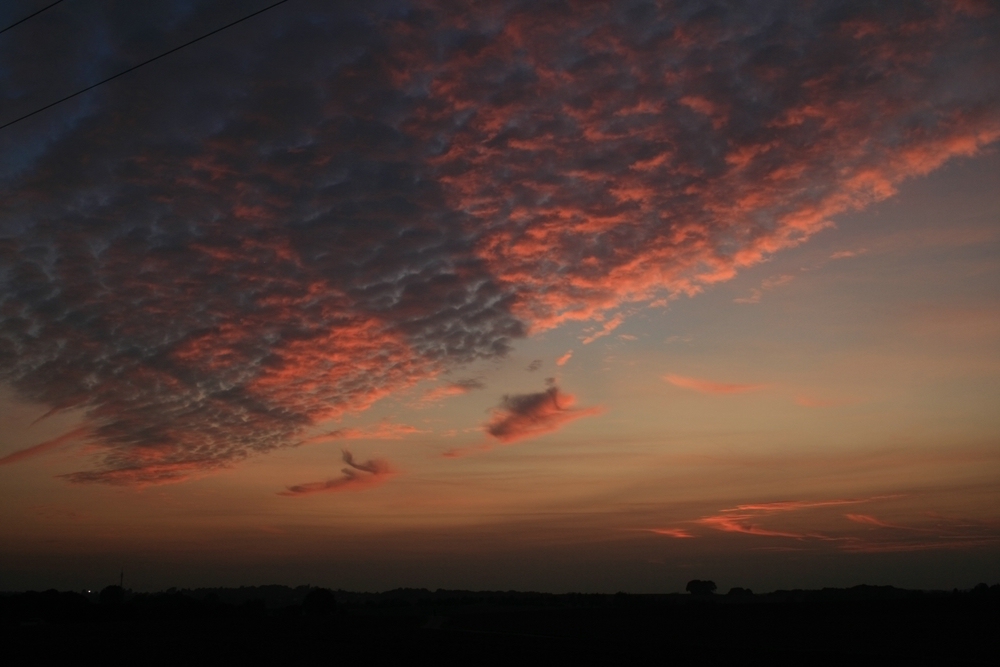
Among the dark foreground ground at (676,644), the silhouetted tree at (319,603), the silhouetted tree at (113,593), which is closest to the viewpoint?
the dark foreground ground at (676,644)

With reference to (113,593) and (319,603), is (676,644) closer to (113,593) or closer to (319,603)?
(319,603)

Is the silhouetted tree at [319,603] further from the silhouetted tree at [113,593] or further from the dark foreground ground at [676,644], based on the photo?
the dark foreground ground at [676,644]

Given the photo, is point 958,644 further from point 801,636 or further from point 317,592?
point 317,592

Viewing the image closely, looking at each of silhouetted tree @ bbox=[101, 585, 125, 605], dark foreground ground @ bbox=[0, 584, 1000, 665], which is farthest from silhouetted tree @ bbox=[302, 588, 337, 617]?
dark foreground ground @ bbox=[0, 584, 1000, 665]

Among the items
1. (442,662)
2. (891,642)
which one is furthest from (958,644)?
(442,662)

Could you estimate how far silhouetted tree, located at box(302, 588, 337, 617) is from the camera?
499ft

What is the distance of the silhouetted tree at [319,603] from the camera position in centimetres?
15212

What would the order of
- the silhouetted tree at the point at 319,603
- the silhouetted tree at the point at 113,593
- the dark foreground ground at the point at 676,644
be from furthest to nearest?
the silhouetted tree at the point at 113,593 < the silhouetted tree at the point at 319,603 < the dark foreground ground at the point at 676,644

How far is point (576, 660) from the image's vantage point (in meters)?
39.9

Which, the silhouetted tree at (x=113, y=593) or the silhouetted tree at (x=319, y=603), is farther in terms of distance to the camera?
the silhouetted tree at (x=113, y=593)

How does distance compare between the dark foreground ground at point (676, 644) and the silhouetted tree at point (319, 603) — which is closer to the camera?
the dark foreground ground at point (676, 644)

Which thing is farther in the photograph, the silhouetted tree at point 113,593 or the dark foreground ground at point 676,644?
the silhouetted tree at point 113,593

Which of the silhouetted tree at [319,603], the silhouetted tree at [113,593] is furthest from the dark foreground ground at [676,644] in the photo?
the silhouetted tree at [113,593]

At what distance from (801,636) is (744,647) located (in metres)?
10.6
